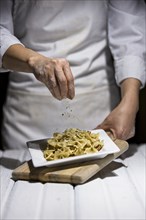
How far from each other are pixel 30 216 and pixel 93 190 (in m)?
0.20

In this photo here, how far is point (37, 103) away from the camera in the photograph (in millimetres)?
1636

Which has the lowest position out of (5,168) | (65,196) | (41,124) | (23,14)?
(41,124)

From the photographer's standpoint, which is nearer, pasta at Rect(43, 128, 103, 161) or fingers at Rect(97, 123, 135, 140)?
pasta at Rect(43, 128, 103, 161)

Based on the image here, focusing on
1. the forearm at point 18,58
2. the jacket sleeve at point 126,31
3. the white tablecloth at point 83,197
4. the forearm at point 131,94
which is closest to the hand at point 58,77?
the forearm at point 18,58

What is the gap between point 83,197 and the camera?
0.98 meters

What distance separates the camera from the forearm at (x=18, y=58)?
1267 mm

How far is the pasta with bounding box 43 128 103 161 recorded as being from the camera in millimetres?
1145

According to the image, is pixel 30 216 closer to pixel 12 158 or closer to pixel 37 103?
pixel 12 158

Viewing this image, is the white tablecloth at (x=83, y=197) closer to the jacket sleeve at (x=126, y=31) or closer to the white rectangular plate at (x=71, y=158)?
the white rectangular plate at (x=71, y=158)

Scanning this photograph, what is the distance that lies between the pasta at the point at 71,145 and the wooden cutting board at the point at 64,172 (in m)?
0.03

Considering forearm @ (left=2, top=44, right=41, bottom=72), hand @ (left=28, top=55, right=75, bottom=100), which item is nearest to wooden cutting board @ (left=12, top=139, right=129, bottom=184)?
hand @ (left=28, top=55, right=75, bottom=100)

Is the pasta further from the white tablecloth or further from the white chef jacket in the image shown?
the white chef jacket

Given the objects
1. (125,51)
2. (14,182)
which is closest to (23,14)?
(125,51)

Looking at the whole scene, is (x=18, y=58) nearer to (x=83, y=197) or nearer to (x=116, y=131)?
(x=116, y=131)
